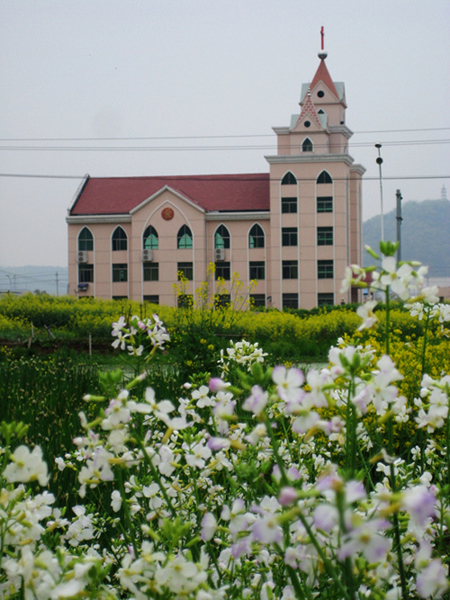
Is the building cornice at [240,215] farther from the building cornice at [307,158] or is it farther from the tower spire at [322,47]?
the tower spire at [322,47]

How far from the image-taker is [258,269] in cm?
3994

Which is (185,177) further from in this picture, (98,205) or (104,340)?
(104,340)

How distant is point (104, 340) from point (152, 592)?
50.8 feet

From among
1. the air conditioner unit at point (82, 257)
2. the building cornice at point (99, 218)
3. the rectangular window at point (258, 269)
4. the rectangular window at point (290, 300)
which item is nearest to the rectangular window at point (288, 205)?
the rectangular window at point (258, 269)

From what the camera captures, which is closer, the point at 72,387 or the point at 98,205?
the point at 72,387

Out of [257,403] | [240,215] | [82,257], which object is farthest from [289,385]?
[82,257]

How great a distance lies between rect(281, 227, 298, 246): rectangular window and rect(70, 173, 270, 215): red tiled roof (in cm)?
198

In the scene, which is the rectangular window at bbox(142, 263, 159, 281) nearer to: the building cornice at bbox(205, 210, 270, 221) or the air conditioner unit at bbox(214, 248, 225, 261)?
the air conditioner unit at bbox(214, 248, 225, 261)

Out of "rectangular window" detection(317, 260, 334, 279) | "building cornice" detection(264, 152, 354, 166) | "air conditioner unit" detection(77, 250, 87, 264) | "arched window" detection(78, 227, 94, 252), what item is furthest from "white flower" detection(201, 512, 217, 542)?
"arched window" detection(78, 227, 94, 252)

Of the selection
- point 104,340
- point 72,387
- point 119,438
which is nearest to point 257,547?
point 119,438

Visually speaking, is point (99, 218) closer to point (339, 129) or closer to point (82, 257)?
point (82, 257)

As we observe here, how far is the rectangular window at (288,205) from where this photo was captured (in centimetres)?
3903

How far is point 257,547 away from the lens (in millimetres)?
1479

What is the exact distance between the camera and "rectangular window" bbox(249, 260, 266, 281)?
39.8 meters
